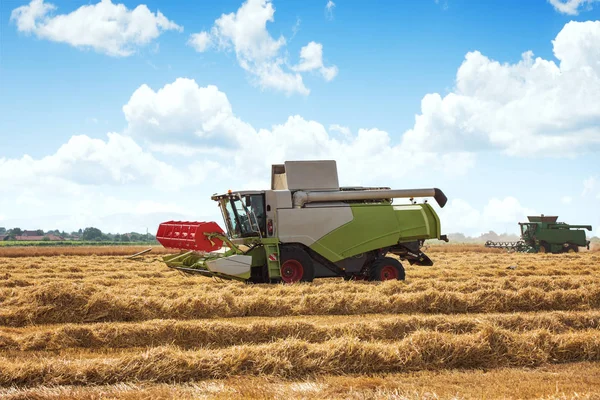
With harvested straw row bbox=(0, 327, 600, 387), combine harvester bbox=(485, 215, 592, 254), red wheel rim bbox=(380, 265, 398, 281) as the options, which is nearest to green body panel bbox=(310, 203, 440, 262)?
red wheel rim bbox=(380, 265, 398, 281)

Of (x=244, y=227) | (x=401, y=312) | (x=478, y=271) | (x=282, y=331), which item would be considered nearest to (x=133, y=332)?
(x=282, y=331)

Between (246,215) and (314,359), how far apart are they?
9207 mm

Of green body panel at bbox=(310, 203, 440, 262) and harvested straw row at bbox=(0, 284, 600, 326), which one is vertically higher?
green body panel at bbox=(310, 203, 440, 262)

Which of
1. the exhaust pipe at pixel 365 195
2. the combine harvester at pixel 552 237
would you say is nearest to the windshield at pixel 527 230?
the combine harvester at pixel 552 237

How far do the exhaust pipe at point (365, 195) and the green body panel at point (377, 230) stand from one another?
253 millimetres

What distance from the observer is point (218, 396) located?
5824 millimetres

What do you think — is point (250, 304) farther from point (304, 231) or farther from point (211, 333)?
point (304, 231)

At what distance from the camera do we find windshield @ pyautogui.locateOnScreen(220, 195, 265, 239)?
51.9 feet

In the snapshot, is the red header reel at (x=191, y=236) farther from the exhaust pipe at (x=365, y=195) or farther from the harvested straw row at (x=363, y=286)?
the exhaust pipe at (x=365, y=195)

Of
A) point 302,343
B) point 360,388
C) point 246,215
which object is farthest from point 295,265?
point 360,388

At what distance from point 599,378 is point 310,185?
33.8 feet

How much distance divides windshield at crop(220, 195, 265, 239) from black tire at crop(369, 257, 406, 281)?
3.01 meters

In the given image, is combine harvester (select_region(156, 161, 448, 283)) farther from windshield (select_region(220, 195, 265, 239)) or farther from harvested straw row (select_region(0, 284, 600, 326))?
harvested straw row (select_region(0, 284, 600, 326))

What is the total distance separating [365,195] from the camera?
1664 centimetres
